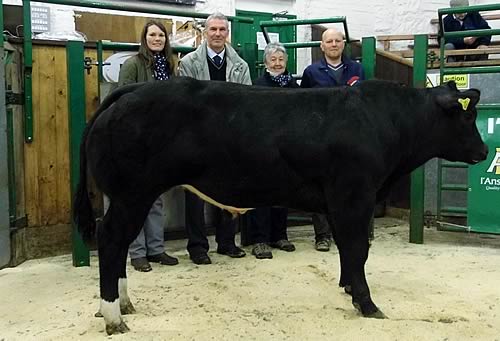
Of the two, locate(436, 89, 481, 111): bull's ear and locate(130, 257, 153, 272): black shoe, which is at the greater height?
locate(436, 89, 481, 111): bull's ear

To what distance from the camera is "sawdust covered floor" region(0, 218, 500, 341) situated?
3102mm

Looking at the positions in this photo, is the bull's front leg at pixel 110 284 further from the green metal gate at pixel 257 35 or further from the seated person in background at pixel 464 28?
the seated person in background at pixel 464 28

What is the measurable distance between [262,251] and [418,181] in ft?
4.73

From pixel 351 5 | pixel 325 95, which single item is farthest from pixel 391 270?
pixel 351 5

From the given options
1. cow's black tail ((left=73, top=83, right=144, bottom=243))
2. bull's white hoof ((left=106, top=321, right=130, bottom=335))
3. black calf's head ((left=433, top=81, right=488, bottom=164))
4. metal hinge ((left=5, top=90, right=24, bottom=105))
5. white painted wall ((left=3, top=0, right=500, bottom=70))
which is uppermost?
white painted wall ((left=3, top=0, right=500, bottom=70))

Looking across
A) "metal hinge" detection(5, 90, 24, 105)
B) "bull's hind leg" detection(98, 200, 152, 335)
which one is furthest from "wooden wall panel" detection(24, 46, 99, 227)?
"bull's hind leg" detection(98, 200, 152, 335)

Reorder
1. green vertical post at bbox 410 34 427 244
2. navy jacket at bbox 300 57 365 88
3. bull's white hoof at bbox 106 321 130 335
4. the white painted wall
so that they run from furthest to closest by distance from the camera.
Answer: the white painted wall → green vertical post at bbox 410 34 427 244 → navy jacket at bbox 300 57 365 88 → bull's white hoof at bbox 106 321 130 335

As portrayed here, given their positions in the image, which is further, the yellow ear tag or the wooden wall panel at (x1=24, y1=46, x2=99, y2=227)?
the wooden wall panel at (x1=24, y1=46, x2=99, y2=227)

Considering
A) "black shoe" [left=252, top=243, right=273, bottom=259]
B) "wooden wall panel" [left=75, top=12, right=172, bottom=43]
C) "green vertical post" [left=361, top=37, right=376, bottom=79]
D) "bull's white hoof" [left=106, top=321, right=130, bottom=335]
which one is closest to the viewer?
"bull's white hoof" [left=106, top=321, right=130, bottom=335]

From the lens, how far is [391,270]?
435 centimetres

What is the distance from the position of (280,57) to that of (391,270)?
175cm

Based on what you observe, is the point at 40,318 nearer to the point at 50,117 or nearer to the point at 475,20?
the point at 50,117

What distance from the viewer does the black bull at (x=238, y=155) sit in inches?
124

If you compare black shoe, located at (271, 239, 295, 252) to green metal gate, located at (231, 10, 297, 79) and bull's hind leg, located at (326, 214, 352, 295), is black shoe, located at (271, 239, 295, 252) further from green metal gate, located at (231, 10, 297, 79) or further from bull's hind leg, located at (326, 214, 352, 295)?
green metal gate, located at (231, 10, 297, 79)
